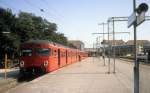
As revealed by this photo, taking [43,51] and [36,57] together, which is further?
[43,51]

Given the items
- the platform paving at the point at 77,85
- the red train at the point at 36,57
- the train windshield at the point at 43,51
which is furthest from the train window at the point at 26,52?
the platform paving at the point at 77,85

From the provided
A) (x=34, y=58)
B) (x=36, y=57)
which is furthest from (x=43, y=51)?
(x=34, y=58)

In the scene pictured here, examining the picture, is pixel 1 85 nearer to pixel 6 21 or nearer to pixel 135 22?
pixel 135 22

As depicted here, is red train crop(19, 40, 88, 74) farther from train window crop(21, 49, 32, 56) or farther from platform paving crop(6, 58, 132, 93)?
platform paving crop(6, 58, 132, 93)

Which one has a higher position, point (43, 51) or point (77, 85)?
point (43, 51)

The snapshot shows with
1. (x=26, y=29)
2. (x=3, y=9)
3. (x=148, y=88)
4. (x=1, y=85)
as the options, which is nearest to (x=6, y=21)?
(x=3, y=9)

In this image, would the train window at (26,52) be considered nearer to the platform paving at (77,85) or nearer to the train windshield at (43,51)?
the train windshield at (43,51)

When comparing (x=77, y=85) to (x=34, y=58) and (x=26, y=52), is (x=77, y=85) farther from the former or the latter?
(x=26, y=52)

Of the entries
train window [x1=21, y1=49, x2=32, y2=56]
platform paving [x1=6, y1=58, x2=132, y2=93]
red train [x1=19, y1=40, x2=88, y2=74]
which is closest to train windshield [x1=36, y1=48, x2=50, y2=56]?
red train [x1=19, y1=40, x2=88, y2=74]

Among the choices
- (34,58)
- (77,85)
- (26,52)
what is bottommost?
(77,85)

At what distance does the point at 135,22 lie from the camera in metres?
11.8

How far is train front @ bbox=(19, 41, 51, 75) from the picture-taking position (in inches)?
1155

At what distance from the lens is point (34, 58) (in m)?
29.6

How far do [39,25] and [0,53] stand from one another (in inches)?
1385
